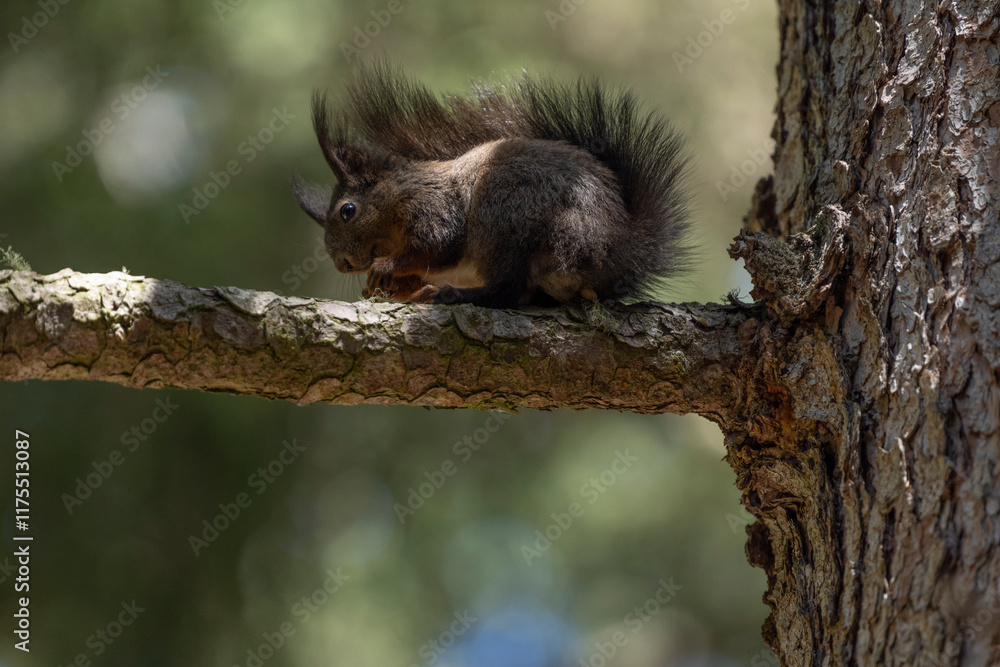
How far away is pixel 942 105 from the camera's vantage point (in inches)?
70.8

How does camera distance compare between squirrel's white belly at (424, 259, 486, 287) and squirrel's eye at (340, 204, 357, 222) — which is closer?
squirrel's white belly at (424, 259, 486, 287)

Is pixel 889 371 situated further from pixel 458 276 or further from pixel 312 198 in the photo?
pixel 312 198

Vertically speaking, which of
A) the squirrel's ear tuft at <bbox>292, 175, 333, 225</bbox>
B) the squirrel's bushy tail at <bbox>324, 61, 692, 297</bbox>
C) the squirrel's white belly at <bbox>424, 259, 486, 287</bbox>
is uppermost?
the squirrel's bushy tail at <bbox>324, 61, 692, 297</bbox>

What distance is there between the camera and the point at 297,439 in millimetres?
4129

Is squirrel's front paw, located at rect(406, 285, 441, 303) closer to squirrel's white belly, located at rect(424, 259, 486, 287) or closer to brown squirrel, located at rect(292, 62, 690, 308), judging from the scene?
brown squirrel, located at rect(292, 62, 690, 308)

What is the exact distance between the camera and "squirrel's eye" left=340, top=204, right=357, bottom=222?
285 cm

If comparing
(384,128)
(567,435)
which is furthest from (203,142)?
(567,435)

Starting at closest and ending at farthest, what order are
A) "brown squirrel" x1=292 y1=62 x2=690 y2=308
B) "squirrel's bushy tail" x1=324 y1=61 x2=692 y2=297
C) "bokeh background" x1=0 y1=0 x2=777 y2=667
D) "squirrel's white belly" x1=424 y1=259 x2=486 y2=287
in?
1. "brown squirrel" x1=292 y1=62 x2=690 y2=308
2. "squirrel's bushy tail" x1=324 y1=61 x2=692 y2=297
3. "squirrel's white belly" x1=424 y1=259 x2=486 y2=287
4. "bokeh background" x1=0 y1=0 x2=777 y2=667

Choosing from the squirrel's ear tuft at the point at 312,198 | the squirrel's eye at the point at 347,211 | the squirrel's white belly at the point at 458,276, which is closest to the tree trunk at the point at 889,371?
the squirrel's white belly at the point at 458,276

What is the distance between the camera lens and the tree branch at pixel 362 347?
5.70ft

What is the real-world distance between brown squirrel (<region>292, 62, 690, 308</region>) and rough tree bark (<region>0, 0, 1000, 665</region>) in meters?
0.29

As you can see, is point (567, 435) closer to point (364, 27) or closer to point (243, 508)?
point (243, 508)

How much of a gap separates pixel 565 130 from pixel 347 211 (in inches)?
32.6

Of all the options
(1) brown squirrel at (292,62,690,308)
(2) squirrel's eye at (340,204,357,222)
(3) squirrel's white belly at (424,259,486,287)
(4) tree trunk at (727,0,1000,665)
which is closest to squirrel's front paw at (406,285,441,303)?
(1) brown squirrel at (292,62,690,308)
